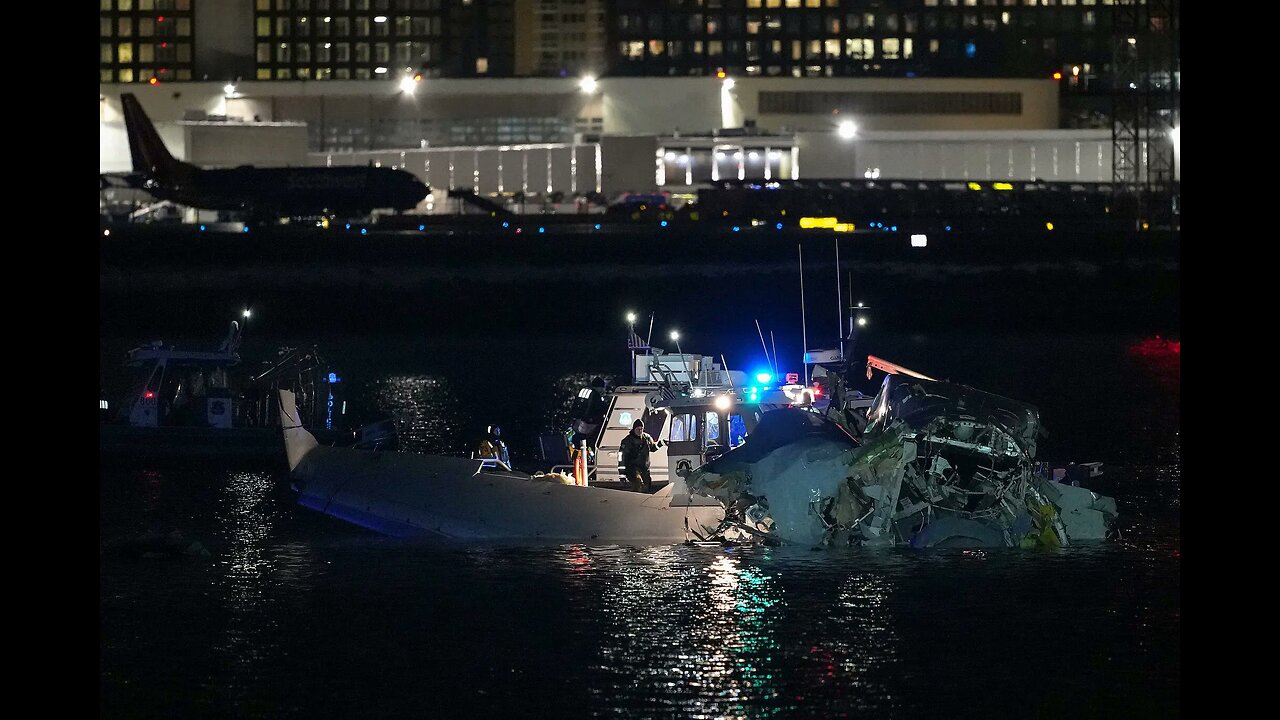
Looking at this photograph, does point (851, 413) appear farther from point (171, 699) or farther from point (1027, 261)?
point (1027, 261)

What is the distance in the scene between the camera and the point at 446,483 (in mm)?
32562

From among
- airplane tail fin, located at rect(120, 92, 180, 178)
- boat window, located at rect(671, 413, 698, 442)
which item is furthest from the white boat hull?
airplane tail fin, located at rect(120, 92, 180, 178)

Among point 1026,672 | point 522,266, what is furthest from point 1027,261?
point 1026,672

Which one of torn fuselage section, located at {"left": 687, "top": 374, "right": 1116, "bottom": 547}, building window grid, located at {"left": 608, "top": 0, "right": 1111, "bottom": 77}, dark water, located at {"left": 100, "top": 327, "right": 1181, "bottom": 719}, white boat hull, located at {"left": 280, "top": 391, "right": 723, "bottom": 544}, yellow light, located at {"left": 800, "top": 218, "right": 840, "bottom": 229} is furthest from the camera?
building window grid, located at {"left": 608, "top": 0, "right": 1111, "bottom": 77}

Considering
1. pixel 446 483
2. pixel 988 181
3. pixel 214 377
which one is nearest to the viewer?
pixel 446 483

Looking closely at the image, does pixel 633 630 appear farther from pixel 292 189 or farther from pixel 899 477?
pixel 292 189

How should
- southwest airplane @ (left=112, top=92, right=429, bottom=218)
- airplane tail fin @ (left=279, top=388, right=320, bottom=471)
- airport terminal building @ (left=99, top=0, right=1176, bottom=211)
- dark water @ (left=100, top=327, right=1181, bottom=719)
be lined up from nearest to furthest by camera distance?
dark water @ (left=100, top=327, right=1181, bottom=719)
airplane tail fin @ (left=279, top=388, right=320, bottom=471)
southwest airplane @ (left=112, top=92, right=429, bottom=218)
airport terminal building @ (left=99, top=0, right=1176, bottom=211)

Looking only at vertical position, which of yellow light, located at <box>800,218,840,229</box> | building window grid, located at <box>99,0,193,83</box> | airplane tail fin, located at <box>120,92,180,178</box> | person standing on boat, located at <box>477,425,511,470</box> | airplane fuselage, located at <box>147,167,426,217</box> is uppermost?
building window grid, located at <box>99,0,193,83</box>

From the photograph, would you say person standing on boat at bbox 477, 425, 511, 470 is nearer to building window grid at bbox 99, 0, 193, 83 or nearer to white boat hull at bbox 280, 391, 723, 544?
white boat hull at bbox 280, 391, 723, 544

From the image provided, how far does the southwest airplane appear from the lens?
11638 cm

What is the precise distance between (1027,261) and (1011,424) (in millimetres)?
67768

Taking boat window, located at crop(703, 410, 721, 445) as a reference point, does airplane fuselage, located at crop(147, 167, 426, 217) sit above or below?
above

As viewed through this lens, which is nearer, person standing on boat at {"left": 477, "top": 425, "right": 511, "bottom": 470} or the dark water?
the dark water

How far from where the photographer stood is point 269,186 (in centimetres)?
11638
